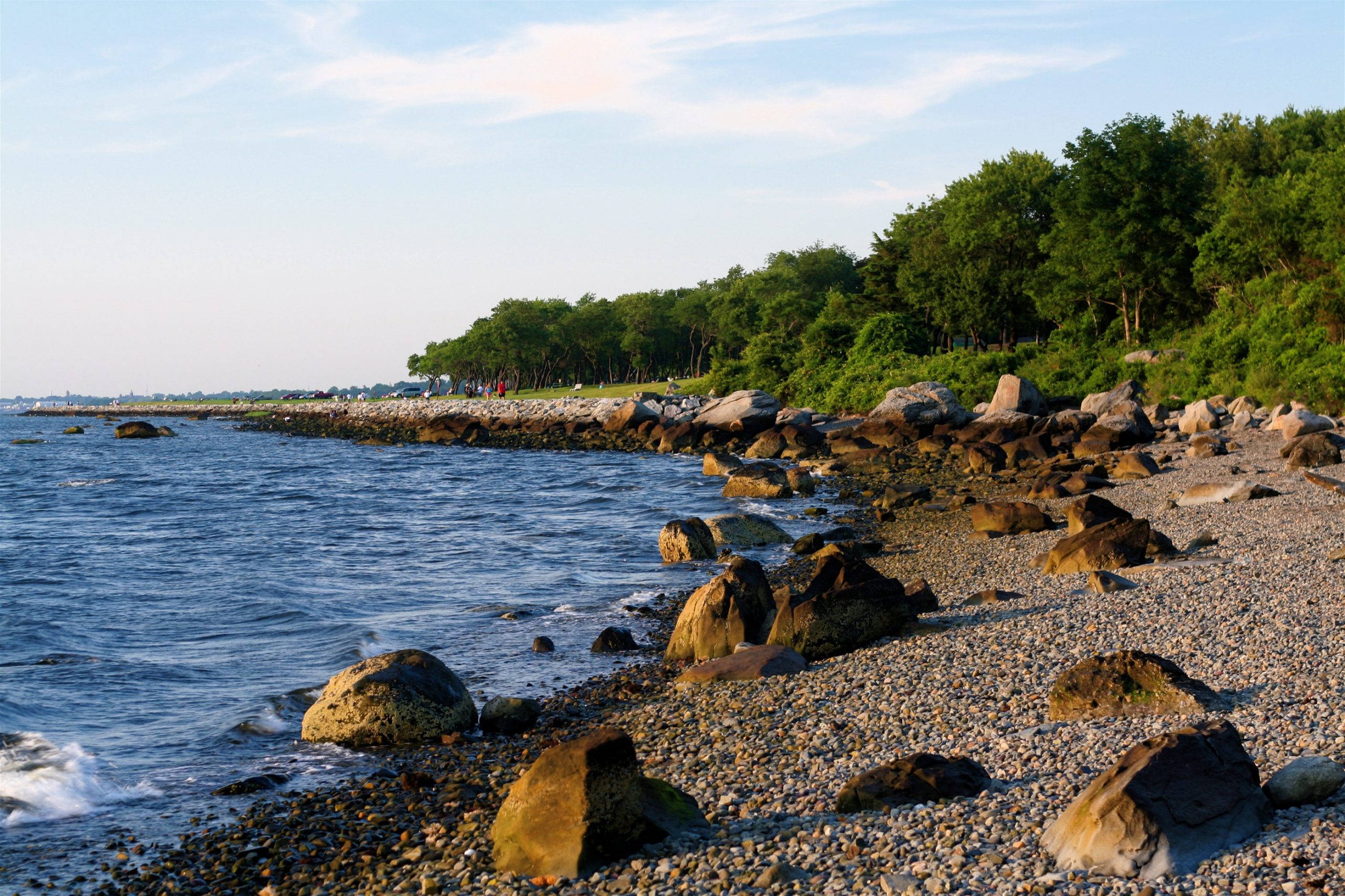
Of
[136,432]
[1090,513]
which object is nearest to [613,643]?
[1090,513]

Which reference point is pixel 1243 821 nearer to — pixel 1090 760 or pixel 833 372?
pixel 1090 760

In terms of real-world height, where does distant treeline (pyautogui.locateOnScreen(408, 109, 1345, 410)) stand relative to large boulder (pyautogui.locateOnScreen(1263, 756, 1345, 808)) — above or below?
above

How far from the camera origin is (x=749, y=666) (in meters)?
11.0

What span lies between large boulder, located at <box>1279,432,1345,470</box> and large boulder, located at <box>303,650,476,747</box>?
21.4 m

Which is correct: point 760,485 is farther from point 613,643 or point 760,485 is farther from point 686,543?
point 613,643

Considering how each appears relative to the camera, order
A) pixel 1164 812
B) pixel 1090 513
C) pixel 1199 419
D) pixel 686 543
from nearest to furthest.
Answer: pixel 1164 812
pixel 1090 513
pixel 686 543
pixel 1199 419

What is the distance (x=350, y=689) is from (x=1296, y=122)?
239 feet

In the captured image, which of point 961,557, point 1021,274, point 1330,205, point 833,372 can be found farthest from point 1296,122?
point 961,557

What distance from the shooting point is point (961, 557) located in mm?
17312

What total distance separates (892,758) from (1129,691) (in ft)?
6.57

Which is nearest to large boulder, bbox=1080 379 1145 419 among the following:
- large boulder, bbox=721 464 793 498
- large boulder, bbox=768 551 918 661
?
large boulder, bbox=721 464 793 498

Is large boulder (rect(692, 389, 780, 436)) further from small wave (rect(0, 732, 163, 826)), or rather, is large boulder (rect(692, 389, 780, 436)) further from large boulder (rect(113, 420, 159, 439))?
large boulder (rect(113, 420, 159, 439))

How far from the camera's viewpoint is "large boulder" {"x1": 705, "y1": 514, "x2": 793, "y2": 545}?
2066 cm

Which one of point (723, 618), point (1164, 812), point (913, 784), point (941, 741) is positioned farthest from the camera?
point (723, 618)
